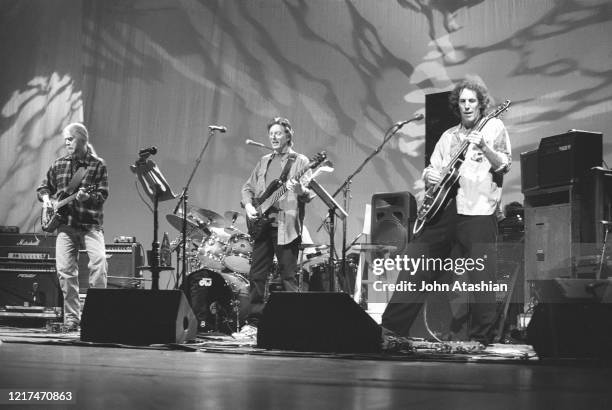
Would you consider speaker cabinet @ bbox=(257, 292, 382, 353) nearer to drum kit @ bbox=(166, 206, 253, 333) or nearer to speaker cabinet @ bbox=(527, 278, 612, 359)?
speaker cabinet @ bbox=(527, 278, 612, 359)

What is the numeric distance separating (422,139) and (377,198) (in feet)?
5.08

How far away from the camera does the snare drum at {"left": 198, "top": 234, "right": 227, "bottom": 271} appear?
276 inches

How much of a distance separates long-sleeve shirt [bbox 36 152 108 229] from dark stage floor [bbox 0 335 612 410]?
5.99ft

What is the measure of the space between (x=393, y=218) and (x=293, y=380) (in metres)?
4.26

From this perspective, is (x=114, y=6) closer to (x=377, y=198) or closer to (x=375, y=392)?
(x=377, y=198)

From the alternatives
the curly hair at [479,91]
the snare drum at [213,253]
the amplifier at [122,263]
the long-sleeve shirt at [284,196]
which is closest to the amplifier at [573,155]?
the curly hair at [479,91]

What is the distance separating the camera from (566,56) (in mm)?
7750

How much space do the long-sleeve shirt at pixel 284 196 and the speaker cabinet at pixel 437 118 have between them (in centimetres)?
96

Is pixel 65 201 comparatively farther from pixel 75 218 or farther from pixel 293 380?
pixel 293 380

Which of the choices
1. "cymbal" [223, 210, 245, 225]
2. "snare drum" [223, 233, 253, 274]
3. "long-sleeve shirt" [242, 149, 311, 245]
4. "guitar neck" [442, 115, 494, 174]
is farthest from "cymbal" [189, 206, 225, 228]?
"guitar neck" [442, 115, 494, 174]

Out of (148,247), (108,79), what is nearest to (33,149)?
(108,79)

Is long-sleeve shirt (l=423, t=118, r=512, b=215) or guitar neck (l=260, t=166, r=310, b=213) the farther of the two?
guitar neck (l=260, t=166, r=310, b=213)

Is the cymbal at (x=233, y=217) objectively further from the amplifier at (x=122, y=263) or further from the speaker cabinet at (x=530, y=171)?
the speaker cabinet at (x=530, y=171)

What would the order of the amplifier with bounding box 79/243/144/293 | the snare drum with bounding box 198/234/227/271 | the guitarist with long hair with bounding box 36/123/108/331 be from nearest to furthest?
1. the guitarist with long hair with bounding box 36/123/108/331
2. the snare drum with bounding box 198/234/227/271
3. the amplifier with bounding box 79/243/144/293
